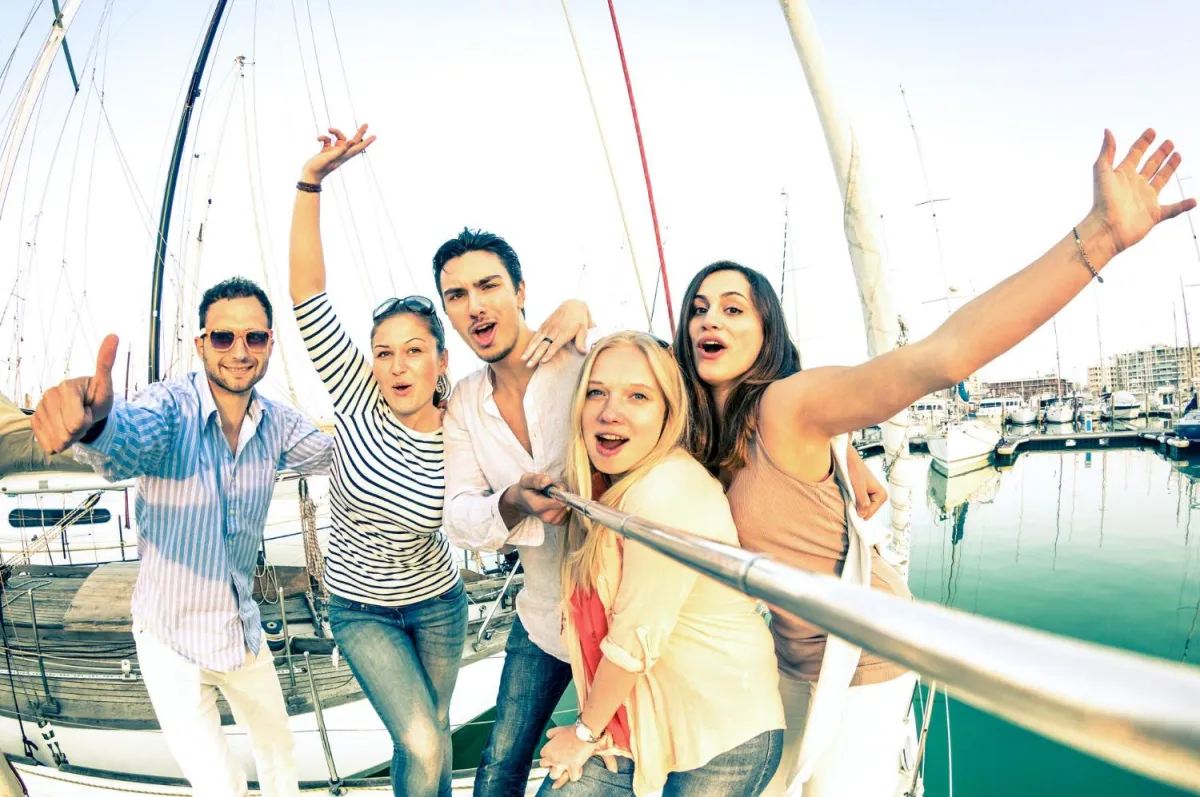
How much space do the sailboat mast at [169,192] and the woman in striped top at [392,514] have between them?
11.2m

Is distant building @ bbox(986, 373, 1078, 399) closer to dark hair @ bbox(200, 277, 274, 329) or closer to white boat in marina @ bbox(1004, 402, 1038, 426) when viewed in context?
white boat in marina @ bbox(1004, 402, 1038, 426)

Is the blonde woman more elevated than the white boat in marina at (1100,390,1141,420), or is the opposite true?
the blonde woman

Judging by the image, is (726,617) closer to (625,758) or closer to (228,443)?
(625,758)

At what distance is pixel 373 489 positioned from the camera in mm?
2557

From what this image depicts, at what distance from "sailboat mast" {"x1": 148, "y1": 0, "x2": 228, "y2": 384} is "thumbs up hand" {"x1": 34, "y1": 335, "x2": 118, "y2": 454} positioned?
465 inches

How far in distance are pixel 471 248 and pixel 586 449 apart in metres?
1.02

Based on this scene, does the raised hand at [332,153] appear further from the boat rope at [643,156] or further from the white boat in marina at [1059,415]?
the white boat in marina at [1059,415]

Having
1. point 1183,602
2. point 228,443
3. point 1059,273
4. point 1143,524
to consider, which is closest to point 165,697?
point 228,443

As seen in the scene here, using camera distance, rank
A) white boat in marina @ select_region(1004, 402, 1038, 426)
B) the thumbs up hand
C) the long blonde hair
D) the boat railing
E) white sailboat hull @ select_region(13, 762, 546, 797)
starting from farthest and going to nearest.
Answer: white boat in marina @ select_region(1004, 402, 1038, 426) → white sailboat hull @ select_region(13, 762, 546, 797) → the long blonde hair → the thumbs up hand → the boat railing

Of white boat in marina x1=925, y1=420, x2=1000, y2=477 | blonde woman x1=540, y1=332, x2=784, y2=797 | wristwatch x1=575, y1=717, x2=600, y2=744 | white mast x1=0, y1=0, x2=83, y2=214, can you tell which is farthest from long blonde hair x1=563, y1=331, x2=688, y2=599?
white boat in marina x1=925, y1=420, x2=1000, y2=477

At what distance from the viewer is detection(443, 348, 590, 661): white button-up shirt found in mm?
2404

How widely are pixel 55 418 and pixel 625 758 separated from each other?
1879mm

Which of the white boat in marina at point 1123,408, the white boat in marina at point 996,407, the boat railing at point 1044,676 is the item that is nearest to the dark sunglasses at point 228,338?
the boat railing at point 1044,676

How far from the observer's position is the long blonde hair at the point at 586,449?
2.01 metres
